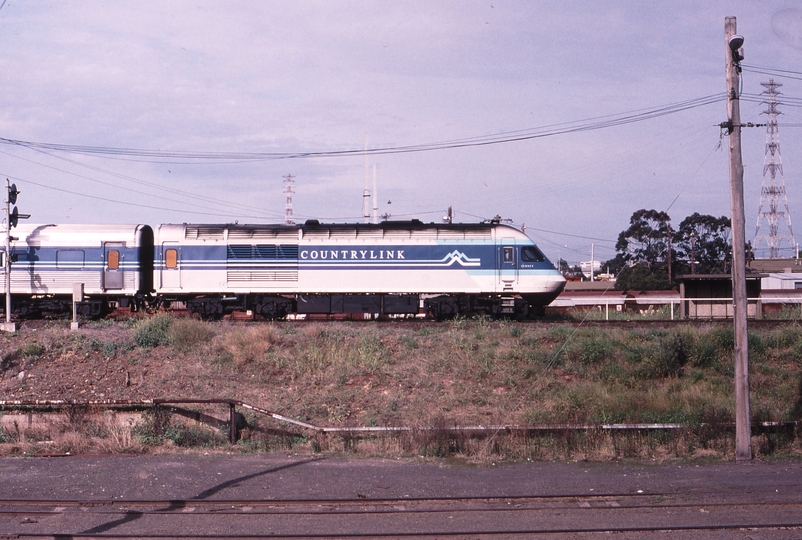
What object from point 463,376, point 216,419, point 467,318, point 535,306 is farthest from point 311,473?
point 535,306

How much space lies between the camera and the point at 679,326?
21.5m

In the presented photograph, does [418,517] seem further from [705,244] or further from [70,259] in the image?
[705,244]

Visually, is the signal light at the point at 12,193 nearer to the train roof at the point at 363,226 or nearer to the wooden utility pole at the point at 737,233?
the train roof at the point at 363,226

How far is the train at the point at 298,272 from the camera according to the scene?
25.0m

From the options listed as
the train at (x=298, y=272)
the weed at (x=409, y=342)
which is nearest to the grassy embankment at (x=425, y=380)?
the weed at (x=409, y=342)

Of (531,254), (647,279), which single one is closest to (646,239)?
(647,279)

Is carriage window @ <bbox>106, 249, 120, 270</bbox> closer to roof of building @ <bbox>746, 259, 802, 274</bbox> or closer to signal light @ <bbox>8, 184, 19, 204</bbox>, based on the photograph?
signal light @ <bbox>8, 184, 19, 204</bbox>

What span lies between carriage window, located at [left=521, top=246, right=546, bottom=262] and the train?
4 centimetres

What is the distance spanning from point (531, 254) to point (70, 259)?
1640 cm

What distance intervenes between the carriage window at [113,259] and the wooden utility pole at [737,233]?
798 inches

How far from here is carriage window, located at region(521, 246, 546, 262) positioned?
984 inches

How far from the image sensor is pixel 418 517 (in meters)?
9.15

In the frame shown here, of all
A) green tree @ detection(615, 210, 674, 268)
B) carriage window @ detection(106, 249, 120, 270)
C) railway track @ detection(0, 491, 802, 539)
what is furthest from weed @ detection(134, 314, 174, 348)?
green tree @ detection(615, 210, 674, 268)

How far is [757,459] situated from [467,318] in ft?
42.7
